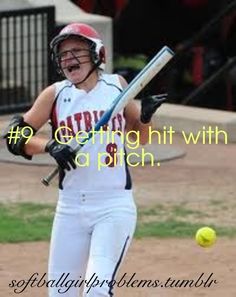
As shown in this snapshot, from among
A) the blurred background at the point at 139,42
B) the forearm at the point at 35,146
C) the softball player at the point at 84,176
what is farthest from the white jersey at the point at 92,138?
the blurred background at the point at 139,42

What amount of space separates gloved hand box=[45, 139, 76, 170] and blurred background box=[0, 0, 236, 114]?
9.06 meters

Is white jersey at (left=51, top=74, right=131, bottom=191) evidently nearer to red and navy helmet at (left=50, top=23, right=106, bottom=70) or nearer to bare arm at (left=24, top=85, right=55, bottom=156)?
bare arm at (left=24, top=85, right=55, bottom=156)

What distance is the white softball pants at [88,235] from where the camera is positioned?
6.54 metres

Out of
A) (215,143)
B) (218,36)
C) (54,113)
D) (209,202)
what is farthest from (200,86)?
(54,113)

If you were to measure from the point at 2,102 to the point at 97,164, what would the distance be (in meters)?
9.33

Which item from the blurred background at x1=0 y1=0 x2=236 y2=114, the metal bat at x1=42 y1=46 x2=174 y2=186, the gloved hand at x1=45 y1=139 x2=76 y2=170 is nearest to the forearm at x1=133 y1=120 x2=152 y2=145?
the metal bat at x1=42 y1=46 x2=174 y2=186

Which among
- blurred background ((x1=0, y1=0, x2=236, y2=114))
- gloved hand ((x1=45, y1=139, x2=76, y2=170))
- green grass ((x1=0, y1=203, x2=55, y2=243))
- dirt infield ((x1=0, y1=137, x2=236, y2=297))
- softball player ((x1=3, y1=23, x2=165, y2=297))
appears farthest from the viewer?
blurred background ((x1=0, y1=0, x2=236, y2=114))

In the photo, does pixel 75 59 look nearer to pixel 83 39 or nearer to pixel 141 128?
pixel 83 39

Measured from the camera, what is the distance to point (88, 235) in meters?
6.62

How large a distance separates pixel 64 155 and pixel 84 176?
0.21 meters

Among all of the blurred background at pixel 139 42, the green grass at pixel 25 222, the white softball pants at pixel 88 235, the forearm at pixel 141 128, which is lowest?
the blurred background at pixel 139 42

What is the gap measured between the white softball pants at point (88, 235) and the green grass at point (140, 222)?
123 inches

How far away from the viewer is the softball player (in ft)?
21.5

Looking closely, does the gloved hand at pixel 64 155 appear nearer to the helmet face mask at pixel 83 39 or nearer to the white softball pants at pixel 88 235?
the white softball pants at pixel 88 235
